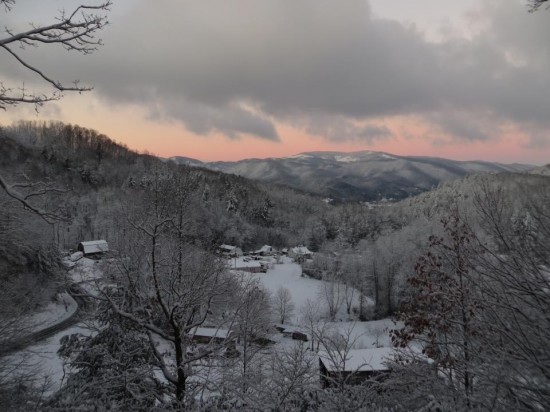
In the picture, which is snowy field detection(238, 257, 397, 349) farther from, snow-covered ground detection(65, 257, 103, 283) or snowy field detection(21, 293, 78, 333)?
snowy field detection(21, 293, 78, 333)

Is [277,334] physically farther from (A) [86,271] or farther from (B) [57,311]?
(A) [86,271]

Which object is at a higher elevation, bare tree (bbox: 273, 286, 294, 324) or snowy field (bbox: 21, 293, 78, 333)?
snowy field (bbox: 21, 293, 78, 333)

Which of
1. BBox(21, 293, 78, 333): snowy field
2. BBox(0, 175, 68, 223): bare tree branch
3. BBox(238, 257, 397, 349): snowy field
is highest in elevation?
BBox(0, 175, 68, 223): bare tree branch

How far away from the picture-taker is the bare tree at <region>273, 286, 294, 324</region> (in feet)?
112

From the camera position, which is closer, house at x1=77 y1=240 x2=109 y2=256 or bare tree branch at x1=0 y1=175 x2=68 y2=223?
bare tree branch at x1=0 y1=175 x2=68 y2=223

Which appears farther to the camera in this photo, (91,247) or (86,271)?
(91,247)

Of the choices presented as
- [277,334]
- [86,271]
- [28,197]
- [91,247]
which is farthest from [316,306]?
[28,197]

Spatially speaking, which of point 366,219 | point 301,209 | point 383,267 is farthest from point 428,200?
point 383,267

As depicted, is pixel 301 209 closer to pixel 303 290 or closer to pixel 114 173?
pixel 114 173

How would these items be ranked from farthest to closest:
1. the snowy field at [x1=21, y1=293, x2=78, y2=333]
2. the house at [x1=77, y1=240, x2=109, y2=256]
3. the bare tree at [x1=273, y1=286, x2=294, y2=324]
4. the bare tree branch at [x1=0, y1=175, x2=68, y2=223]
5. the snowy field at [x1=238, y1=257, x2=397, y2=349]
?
1. the house at [x1=77, y1=240, x2=109, y2=256]
2. the bare tree at [x1=273, y1=286, x2=294, y2=324]
3. the snowy field at [x1=238, y1=257, x2=397, y2=349]
4. the snowy field at [x1=21, y1=293, x2=78, y2=333]
5. the bare tree branch at [x1=0, y1=175, x2=68, y2=223]

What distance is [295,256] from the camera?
67562 mm

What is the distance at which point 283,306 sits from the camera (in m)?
34.7

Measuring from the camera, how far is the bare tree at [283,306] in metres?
34.3

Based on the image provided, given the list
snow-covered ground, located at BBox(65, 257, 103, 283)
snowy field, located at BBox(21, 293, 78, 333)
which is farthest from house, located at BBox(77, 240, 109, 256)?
snowy field, located at BBox(21, 293, 78, 333)
